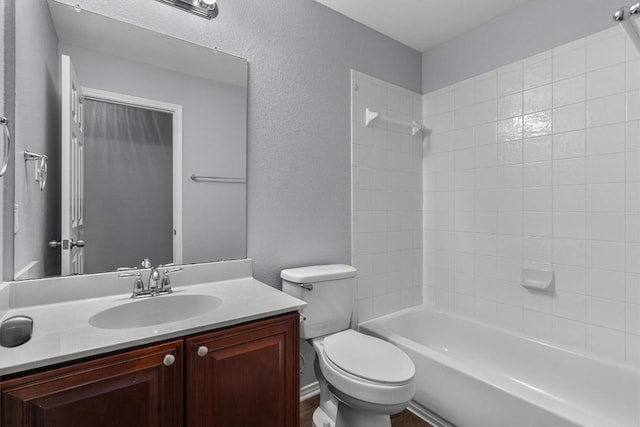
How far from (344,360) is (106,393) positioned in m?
0.93

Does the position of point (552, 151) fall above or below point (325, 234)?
above

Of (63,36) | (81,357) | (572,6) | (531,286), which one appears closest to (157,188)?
(63,36)

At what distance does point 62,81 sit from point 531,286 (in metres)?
2.62

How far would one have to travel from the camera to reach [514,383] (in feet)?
4.78

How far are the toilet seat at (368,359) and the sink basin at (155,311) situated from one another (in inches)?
24.6

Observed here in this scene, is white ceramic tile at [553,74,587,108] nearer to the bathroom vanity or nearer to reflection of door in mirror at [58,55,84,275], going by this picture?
the bathroom vanity

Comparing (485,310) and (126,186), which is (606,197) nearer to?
(485,310)

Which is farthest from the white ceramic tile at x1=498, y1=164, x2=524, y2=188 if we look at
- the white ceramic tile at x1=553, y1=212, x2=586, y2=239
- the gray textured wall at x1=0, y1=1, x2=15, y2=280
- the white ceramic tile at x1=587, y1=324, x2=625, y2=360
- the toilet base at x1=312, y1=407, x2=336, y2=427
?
the gray textured wall at x1=0, y1=1, x2=15, y2=280

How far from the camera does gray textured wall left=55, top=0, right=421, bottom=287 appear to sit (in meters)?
1.68

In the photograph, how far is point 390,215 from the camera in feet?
7.76

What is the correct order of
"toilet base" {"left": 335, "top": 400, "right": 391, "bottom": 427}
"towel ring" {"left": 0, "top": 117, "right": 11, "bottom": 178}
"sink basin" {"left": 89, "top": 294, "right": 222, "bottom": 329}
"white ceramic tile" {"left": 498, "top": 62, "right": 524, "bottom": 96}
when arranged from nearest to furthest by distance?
"towel ring" {"left": 0, "top": 117, "right": 11, "bottom": 178}, "sink basin" {"left": 89, "top": 294, "right": 222, "bottom": 329}, "toilet base" {"left": 335, "top": 400, "right": 391, "bottom": 427}, "white ceramic tile" {"left": 498, "top": 62, "right": 524, "bottom": 96}

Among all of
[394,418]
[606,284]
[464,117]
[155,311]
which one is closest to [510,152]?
[464,117]

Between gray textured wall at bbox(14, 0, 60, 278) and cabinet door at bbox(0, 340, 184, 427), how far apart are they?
0.58m

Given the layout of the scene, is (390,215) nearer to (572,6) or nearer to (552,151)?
(552,151)
